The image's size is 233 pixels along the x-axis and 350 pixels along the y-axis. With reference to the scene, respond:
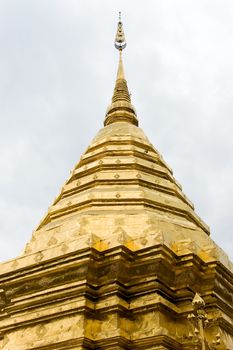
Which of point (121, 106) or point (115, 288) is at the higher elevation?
point (121, 106)

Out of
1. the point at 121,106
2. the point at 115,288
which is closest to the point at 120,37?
the point at 121,106

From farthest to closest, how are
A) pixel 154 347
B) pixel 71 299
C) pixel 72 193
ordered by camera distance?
pixel 72 193 → pixel 71 299 → pixel 154 347

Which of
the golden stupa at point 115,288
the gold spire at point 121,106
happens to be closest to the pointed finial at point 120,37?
the gold spire at point 121,106

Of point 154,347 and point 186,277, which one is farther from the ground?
point 186,277

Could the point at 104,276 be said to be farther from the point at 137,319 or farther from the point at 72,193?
the point at 72,193

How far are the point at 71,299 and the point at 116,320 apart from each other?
86 centimetres

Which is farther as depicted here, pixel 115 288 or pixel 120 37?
pixel 120 37

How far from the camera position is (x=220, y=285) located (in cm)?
1095

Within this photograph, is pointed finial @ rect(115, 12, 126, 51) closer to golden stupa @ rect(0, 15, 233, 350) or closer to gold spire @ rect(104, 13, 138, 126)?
gold spire @ rect(104, 13, 138, 126)

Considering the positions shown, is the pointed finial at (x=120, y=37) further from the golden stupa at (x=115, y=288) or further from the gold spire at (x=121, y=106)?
the golden stupa at (x=115, y=288)

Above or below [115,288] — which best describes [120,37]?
above

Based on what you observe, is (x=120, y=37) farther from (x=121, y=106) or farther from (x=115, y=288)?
(x=115, y=288)

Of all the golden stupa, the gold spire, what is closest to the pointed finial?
the gold spire

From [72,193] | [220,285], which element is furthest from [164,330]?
[72,193]
